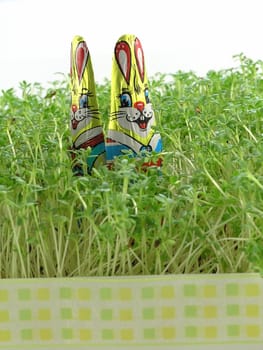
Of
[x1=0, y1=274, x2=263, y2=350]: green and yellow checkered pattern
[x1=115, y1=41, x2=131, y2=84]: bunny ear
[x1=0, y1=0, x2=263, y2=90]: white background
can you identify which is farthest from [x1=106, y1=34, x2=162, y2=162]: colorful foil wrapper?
[x1=0, y1=0, x2=263, y2=90]: white background

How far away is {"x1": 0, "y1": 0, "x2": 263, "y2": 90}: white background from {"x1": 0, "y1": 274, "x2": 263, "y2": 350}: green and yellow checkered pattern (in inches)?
65.4

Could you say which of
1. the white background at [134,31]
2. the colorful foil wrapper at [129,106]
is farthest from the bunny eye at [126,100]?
the white background at [134,31]

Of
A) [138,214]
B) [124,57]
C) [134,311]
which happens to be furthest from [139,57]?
[134,311]

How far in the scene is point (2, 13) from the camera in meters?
2.72

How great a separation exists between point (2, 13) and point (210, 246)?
71.1 inches

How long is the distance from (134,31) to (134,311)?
5.73ft

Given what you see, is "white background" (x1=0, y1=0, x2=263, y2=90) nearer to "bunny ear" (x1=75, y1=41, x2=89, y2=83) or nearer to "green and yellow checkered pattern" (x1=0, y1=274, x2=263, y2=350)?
"bunny ear" (x1=75, y1=41, x2=89, y2=83)

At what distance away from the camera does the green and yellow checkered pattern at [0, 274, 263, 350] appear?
105 centimetres

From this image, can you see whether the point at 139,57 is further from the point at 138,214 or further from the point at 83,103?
the point at 138,214

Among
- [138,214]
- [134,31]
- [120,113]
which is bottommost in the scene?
[138,214]

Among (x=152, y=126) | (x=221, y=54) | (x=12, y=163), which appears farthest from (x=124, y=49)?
(x=221, y=54)

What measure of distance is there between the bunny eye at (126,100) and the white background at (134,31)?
1.44 meters

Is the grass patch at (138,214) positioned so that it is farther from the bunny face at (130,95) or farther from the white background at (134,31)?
the white background at (134,31)

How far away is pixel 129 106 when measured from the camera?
1219mm
